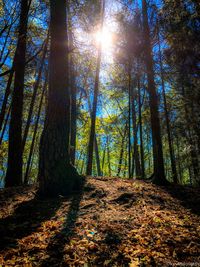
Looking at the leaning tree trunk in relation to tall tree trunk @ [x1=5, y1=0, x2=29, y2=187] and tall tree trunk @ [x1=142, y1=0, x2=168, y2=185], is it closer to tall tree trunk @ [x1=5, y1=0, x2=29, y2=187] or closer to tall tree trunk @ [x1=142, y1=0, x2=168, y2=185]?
tall tree trunk @ [x1=5, y1=0, x2=29, y2=187]

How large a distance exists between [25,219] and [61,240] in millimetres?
998

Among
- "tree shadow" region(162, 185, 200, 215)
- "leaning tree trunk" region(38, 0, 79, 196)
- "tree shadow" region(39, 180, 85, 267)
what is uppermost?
"leaning tree trunk" region(38, 0, 79, 196)

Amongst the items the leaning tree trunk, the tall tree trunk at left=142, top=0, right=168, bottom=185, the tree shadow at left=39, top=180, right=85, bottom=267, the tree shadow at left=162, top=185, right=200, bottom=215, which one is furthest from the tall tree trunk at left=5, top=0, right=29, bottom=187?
the tree shadow at left=162, top=185, right=200, bottom=215

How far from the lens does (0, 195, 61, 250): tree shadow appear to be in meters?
2.53

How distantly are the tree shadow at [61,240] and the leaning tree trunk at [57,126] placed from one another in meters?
0.78

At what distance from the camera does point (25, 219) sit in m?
3.14

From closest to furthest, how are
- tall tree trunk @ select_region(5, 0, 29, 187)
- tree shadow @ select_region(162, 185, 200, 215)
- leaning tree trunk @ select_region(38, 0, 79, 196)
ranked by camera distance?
tree shadow @ select_region(162, 185, 200, 215)
leaning tree trunk @ select_region(38, 0, 79, 196)
tall tree trunk @ select_region(5, 0, 29, 187)

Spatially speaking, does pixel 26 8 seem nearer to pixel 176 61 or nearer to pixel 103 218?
pixel 176 61

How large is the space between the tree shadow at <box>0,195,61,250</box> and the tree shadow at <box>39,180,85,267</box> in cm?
35

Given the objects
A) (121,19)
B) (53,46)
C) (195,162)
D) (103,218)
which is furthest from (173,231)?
(121,19)

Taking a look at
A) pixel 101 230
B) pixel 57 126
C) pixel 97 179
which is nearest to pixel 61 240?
pixel 101 230

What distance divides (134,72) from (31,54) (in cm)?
496

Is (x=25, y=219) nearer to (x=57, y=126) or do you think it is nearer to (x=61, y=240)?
(x=61, y=240)

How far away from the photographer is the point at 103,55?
9148 mm
